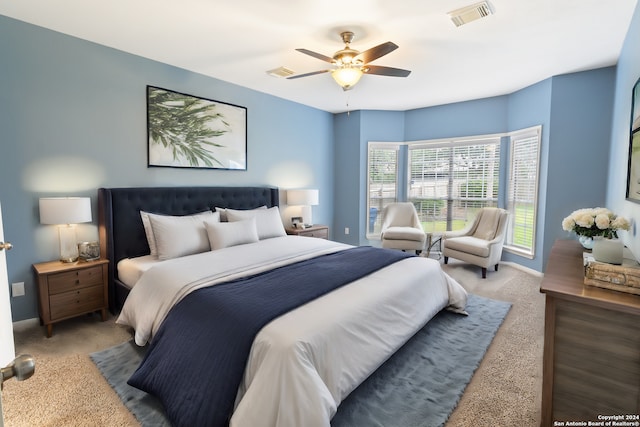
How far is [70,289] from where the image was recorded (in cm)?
284

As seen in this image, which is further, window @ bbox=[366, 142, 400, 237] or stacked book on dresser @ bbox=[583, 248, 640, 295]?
window @ bbox=[366, 142, 400, 237]

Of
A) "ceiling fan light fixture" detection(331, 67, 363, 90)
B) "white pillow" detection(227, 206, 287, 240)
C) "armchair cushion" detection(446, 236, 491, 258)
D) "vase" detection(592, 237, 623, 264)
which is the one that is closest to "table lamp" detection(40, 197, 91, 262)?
"white pillow" detection(227, 206, 287, 240)

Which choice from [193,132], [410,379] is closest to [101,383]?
[410,379]

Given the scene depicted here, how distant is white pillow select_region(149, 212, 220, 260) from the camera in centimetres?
312

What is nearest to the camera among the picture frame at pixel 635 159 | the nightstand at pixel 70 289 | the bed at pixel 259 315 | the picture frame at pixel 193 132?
the bed at pixel 259 315

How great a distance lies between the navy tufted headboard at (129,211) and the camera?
3.15 meters

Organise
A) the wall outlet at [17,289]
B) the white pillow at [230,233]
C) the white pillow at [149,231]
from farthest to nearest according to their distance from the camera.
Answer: the white pillow at [230,233] → the white pillow at [149,231] → the wall outlet at [17,289]

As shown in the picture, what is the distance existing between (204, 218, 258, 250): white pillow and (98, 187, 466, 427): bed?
1 centimetres

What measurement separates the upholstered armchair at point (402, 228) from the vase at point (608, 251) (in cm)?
327

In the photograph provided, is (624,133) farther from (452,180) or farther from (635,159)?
(452,180)

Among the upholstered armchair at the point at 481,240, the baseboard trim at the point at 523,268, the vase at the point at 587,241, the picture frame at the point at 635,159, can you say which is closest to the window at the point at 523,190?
the baseboard trim at the point at 523,268

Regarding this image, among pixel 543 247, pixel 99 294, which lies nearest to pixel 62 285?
pixel 99 294

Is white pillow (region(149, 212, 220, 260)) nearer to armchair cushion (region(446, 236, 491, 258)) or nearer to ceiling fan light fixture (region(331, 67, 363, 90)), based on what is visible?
ceiling fan light fixture (region(331, 67, 363, 90))

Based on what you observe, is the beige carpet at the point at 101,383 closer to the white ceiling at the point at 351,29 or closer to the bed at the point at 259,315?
the bed at the point at 259,315
